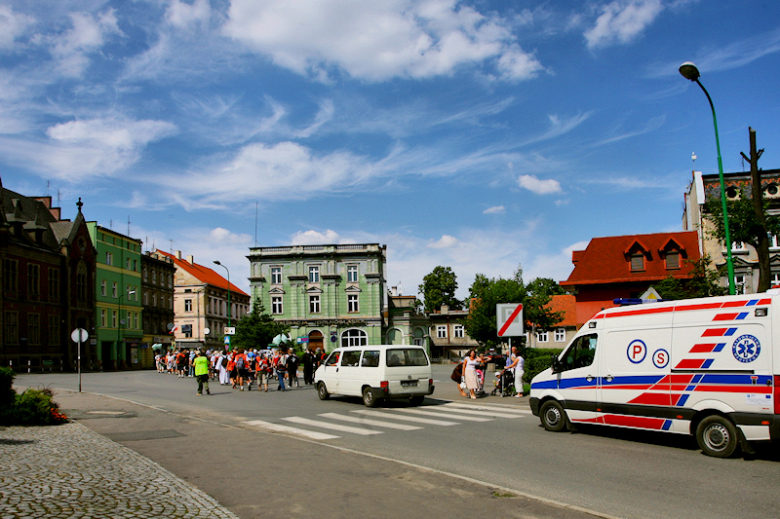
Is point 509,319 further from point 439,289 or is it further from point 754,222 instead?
point 439,289

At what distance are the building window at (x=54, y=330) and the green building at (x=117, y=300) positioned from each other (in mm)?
5488

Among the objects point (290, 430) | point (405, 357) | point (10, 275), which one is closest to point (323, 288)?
point (10, 275)

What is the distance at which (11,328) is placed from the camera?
48.2 m

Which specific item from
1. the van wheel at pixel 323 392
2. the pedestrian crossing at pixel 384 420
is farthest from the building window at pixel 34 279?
the pedestrian crossing at pixel 384 420

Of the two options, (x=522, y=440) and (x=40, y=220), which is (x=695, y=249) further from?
(x=40, y=220)

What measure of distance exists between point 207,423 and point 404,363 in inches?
236

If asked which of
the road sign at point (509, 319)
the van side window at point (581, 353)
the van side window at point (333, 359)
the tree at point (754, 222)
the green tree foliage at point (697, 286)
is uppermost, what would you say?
the tree at point (754, 222)

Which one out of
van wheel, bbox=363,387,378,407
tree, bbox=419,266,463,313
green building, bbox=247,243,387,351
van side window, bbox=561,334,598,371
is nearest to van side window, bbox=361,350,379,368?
van wheel, bbox=363,387,378,407

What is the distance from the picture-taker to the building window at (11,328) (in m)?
47.6

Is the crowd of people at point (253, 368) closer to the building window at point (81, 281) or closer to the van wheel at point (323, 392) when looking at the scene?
the van wheel at point (323, 392)

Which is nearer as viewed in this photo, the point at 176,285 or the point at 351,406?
the point at 351,406

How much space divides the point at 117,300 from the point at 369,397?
2143 inches

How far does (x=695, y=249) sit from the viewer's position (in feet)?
140

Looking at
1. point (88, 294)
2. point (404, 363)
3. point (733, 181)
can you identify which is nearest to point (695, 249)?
point (733, 181)
